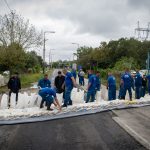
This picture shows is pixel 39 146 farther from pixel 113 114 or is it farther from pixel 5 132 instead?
pixel 113 114

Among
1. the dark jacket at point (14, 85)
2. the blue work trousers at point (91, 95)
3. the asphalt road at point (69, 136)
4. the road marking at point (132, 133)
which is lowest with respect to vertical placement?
the asphalt road at point (69, 136)

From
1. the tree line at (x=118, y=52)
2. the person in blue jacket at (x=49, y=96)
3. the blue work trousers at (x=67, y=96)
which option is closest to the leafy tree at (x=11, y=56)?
the blue work trousers at (x=67, y=96)

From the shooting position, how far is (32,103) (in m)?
19.1

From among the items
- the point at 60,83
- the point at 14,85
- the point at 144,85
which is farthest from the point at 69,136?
the point at 144,85

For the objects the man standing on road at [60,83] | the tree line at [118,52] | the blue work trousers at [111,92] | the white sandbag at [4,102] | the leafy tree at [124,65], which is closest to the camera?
the white sandbag at [4,102]

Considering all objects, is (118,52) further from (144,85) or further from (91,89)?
Result: (91,89)

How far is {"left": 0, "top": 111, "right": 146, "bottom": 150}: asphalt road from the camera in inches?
400

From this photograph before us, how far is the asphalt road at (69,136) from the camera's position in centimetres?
1016

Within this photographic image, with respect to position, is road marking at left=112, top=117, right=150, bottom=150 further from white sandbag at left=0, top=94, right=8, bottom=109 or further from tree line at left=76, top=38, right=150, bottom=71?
tree line at left=76, top=38, right=150, bottom=71

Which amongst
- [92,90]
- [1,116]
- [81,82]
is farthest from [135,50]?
[1,116]

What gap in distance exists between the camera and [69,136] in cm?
1154

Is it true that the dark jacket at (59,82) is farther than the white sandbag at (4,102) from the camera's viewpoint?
Yes

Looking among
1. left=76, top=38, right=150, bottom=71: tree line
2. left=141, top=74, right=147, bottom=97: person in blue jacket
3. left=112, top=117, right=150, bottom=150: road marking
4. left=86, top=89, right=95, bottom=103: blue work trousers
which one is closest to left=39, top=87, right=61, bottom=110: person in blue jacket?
left=112, top=117, right=150, bottom=150: road marking

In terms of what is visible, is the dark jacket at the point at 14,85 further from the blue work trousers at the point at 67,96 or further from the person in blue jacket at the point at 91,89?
the person in blue jacket at the point at 91,89
